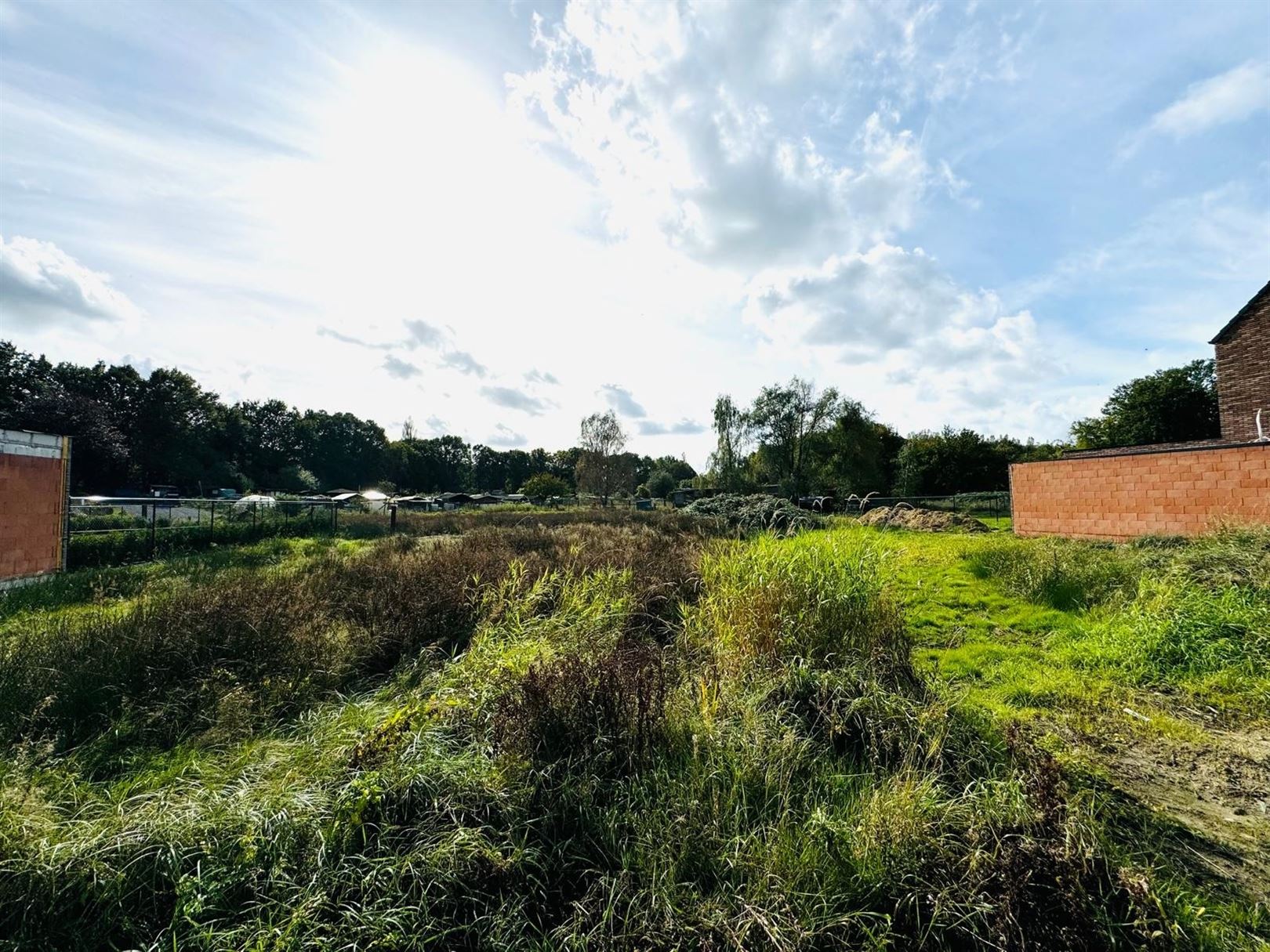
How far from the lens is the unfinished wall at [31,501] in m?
9.44

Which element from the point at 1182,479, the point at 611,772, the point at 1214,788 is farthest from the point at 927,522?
the point at 611,772

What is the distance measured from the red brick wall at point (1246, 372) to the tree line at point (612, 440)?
5.41m

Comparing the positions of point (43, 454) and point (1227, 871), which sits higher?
point (43, 454)

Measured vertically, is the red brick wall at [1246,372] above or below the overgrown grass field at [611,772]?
above

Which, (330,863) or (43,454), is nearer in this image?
(330,863)

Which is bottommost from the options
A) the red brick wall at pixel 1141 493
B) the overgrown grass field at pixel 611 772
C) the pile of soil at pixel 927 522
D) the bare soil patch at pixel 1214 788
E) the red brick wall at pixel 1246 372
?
the bare soil patch at pixel 1214 788

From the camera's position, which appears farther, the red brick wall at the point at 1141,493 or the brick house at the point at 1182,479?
the brick house at the point at 1182,479

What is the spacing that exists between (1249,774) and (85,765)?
683 centimetres

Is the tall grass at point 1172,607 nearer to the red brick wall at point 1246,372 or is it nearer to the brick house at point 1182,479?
the brick house at point 1182,479

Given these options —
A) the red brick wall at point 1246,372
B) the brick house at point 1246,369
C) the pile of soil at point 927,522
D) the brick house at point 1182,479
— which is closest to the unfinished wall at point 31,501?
the pile of soil at point 927,522

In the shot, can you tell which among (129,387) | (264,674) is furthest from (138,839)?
(129,387)

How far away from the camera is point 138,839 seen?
6.82 ft

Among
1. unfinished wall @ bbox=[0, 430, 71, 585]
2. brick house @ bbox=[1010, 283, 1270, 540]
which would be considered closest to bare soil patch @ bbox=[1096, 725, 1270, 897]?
brick house @ bbox=[1010, 283, 1270, 540]

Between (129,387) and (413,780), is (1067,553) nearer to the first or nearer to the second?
(413,780)
